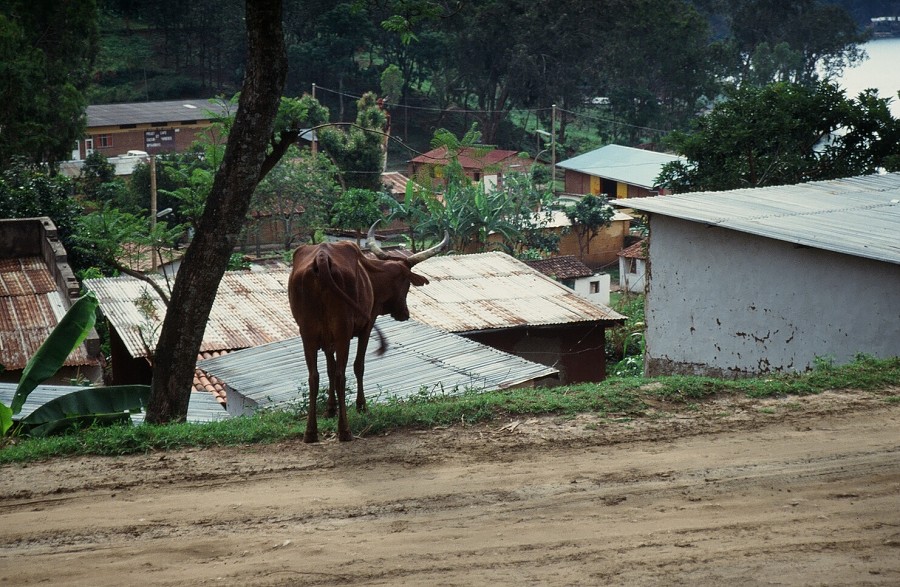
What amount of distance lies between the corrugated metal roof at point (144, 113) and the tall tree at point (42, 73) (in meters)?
13.0

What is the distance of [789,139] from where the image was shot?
22.1 meters

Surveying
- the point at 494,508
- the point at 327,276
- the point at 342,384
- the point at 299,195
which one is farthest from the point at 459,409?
the point at 299,195

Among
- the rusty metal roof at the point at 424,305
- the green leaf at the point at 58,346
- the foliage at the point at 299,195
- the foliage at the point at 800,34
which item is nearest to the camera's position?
the green leaf at the point at 58,346

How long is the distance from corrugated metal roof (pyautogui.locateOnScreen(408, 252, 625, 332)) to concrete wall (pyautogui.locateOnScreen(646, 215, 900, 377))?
2737 millimetres

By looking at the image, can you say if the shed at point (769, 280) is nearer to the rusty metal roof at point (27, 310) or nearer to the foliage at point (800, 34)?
the rusty metal roof at point (27, 310)

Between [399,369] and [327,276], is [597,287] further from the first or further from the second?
[327,276]

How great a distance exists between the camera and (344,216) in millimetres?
32562

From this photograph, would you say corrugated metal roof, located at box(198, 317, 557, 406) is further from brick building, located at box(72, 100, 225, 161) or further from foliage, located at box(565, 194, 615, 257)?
brick building, located at box(72, 100, 225, 161)

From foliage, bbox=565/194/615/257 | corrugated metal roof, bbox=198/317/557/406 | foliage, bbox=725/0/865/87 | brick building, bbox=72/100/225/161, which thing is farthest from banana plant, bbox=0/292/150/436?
foliage, bbox=725/0/865/87

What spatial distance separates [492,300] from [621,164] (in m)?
31.5

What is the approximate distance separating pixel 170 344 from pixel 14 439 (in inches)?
61.5

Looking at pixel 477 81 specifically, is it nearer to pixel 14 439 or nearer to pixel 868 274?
pixel 868 274

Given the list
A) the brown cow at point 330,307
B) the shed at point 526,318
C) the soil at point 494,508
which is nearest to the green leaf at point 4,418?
the soil at point 494,508

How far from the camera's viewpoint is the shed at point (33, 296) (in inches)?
567
